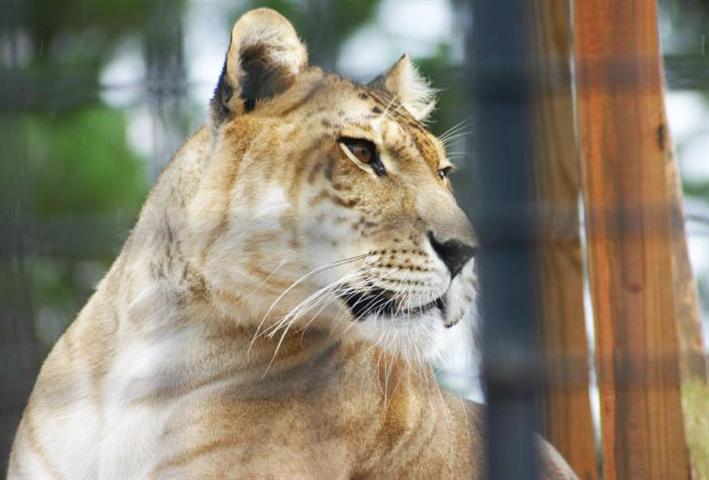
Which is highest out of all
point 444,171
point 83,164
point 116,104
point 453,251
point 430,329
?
point 83,164

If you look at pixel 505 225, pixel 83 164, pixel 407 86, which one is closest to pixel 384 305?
pixel 407 86

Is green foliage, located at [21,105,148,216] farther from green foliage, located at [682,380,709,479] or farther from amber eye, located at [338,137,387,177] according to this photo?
green foliage, located at [682,380,709,479]

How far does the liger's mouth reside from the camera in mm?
1777

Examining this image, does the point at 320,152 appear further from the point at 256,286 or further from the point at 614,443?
the point at 614,443

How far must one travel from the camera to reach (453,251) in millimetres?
1747

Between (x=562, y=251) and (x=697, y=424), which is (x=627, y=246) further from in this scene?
(x=697, y=424)

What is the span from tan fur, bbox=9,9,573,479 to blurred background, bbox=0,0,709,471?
0.28 ft

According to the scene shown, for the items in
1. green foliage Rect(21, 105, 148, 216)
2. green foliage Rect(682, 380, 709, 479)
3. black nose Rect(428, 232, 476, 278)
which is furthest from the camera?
green foliage Rect(21, 105, 148, 216)

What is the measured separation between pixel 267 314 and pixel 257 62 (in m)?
0.42

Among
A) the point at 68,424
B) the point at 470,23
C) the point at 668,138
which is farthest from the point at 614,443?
the point at 470,23

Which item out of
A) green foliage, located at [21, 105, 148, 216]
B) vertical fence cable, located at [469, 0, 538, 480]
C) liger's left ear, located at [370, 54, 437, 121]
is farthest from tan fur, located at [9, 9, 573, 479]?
green foliage, located at [21, 105, 148, 216]

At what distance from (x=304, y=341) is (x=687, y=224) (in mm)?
678

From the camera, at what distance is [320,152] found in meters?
1.87

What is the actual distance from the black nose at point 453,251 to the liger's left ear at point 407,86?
0.44 metres
